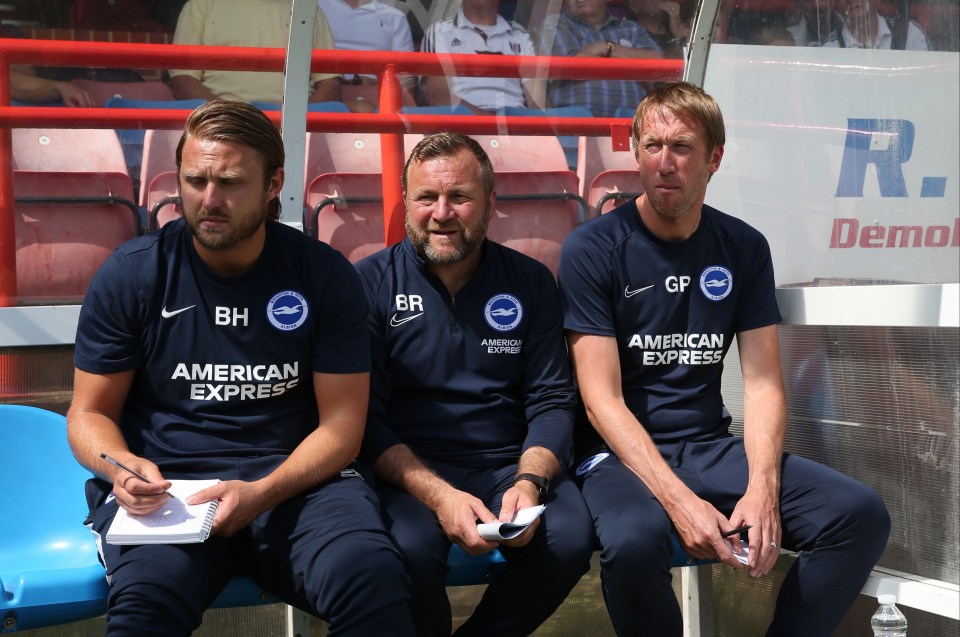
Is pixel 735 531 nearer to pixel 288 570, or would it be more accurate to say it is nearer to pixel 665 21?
pixel 288 570

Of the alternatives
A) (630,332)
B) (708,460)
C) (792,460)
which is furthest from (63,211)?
(792,460)

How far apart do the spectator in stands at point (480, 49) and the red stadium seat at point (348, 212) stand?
40 centimetres

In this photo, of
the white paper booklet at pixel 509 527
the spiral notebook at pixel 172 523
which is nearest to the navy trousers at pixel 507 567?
the white paper booklet at pixel 509 527

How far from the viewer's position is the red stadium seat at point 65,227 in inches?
140

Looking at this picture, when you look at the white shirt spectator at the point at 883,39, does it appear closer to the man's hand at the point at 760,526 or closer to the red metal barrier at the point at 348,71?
the red metal barrier at the point at 348,71

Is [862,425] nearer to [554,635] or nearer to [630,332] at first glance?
[630,332]

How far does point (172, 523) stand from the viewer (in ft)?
8.79

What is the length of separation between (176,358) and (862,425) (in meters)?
2.02

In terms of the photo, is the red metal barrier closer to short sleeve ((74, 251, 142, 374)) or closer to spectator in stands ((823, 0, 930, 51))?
short sleeve ((74, 251, 142, 374))

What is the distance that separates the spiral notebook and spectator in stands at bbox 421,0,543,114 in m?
1.85

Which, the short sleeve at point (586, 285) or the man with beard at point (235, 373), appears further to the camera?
the short sleeve at point (586, 285)

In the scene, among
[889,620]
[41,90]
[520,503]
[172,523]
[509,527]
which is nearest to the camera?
[172,523]

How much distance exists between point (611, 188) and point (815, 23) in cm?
98

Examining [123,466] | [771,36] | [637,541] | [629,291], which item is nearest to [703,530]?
[637,541]
